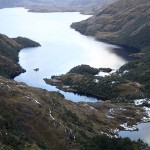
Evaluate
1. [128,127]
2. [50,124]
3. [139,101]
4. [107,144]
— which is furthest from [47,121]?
[139,101]

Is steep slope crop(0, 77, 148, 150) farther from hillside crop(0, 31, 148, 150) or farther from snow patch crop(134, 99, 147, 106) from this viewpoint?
snow patch crop(134, 99, 147, 106)

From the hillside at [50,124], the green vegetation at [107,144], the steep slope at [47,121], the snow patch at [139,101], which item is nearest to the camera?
the steep slope at [47,121]

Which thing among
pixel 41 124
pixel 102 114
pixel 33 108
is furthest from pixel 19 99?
pixel 102 114

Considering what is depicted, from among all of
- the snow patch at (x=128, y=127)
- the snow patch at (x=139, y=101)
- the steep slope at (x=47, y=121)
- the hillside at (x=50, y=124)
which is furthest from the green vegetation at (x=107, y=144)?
the snow patch at (x=139, y=101)

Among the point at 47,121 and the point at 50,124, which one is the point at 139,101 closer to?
the point at 47,121

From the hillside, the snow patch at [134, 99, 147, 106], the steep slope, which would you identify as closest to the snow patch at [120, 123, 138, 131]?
the hillside

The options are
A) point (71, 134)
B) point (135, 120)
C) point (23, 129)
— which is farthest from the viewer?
point (135, 120)

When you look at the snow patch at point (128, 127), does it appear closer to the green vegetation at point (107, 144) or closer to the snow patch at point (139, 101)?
the snow patch at point (139, 101)

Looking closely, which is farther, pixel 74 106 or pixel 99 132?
pixel 74 106

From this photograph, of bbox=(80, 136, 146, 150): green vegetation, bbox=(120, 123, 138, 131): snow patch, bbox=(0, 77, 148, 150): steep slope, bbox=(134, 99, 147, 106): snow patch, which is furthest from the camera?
bbox=(134, 99, 147, 106): snow patch

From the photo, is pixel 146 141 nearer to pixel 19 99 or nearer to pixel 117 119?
pixel 117 119

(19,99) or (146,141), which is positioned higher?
(19,99)
